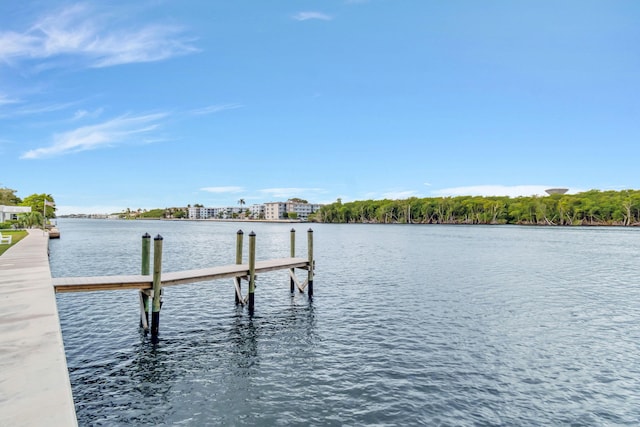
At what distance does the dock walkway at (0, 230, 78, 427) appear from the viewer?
14.9 ft

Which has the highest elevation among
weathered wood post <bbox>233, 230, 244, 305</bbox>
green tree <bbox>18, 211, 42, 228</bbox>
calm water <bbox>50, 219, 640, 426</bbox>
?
green tree <bbox>18, 211, 42, 228</bbox>

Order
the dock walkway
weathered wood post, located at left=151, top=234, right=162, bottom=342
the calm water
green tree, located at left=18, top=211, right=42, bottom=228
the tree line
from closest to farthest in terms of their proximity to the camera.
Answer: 1. the dock walkway
2. the calm water
3. weathered wood post, located at left=151, top=234, right=162, bottom=342
4. green tree, located at left=18, top=211, right=42, bottom=228
5. the tree line

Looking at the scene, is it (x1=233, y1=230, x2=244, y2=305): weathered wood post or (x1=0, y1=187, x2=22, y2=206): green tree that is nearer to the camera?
(x1=233, y1=230, x2=244, y2=305): weathered wood post

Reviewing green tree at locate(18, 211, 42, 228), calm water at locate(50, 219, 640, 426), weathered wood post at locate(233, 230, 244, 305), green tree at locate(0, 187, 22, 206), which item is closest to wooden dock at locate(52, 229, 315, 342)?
weathered wood post at locate(233, 230, 244, 305)

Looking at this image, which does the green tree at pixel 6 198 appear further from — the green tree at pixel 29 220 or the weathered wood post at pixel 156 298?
the weathered wood post at pixel 156 298

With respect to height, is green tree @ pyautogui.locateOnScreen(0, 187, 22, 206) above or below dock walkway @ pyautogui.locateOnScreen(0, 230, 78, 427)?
above

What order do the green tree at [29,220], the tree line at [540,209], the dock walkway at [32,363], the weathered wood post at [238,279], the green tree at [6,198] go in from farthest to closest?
the tree line at [540,209], the green tree at [6,198], the green tree at [29,220], the weathered wood post at [238,279], the dock walkway at [32,363]

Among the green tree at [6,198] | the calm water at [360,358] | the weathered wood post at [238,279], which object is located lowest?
the calm water at [360,358]

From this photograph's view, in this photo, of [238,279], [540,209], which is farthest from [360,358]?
[540,209]

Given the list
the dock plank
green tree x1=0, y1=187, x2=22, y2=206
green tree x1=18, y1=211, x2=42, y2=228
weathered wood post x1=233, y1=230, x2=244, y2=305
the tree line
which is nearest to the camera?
the dock plank

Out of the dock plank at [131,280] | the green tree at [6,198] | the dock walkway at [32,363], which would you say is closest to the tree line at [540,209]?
the green tree at [6,198]

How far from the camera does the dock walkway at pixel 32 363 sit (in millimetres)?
4527

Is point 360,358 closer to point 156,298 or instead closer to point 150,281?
point 156,298

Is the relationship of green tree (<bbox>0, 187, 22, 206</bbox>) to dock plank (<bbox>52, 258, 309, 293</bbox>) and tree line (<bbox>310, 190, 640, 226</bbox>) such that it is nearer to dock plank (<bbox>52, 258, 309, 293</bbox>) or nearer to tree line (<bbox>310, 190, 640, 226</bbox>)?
dock plank (<bbox>52, 258, 309, 293</bbox>)
